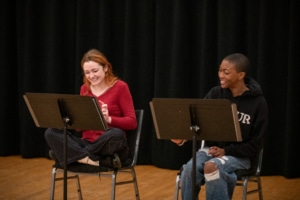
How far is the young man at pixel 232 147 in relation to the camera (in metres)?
3.86

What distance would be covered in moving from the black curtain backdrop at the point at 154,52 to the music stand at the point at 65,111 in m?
2.42

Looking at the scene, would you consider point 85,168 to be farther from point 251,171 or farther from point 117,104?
point 251,171

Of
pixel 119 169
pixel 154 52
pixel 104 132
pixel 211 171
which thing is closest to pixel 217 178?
pixel 211 171

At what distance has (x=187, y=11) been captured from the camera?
6.14 metres

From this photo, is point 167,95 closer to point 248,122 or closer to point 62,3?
point 62,3

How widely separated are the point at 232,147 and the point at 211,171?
26 cm

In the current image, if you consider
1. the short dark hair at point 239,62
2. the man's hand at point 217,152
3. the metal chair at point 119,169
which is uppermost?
the short dark hair at point 239,62

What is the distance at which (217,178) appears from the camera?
12.6ft

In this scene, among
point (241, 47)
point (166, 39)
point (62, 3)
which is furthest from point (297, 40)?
point (62, 3)

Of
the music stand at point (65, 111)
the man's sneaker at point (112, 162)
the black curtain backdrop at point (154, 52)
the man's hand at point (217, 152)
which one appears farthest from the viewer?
the black curtain backdrop at point (154, 52)

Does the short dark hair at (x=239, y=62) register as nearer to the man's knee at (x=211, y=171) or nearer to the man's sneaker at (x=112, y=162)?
the man's knee at (x=211, y=171)

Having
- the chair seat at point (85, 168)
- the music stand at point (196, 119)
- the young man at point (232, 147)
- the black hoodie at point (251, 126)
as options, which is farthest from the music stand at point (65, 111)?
the black hoodie at point (251, 126)

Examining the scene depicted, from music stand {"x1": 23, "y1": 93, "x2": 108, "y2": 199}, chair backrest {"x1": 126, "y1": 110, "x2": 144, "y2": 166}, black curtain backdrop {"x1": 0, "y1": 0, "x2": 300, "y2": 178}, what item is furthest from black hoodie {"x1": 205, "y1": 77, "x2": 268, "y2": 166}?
black curtain backdrop {"x1": 0, "y1": 0, "x2": 300, "y2": 178}

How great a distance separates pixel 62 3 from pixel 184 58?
5.28 feet
